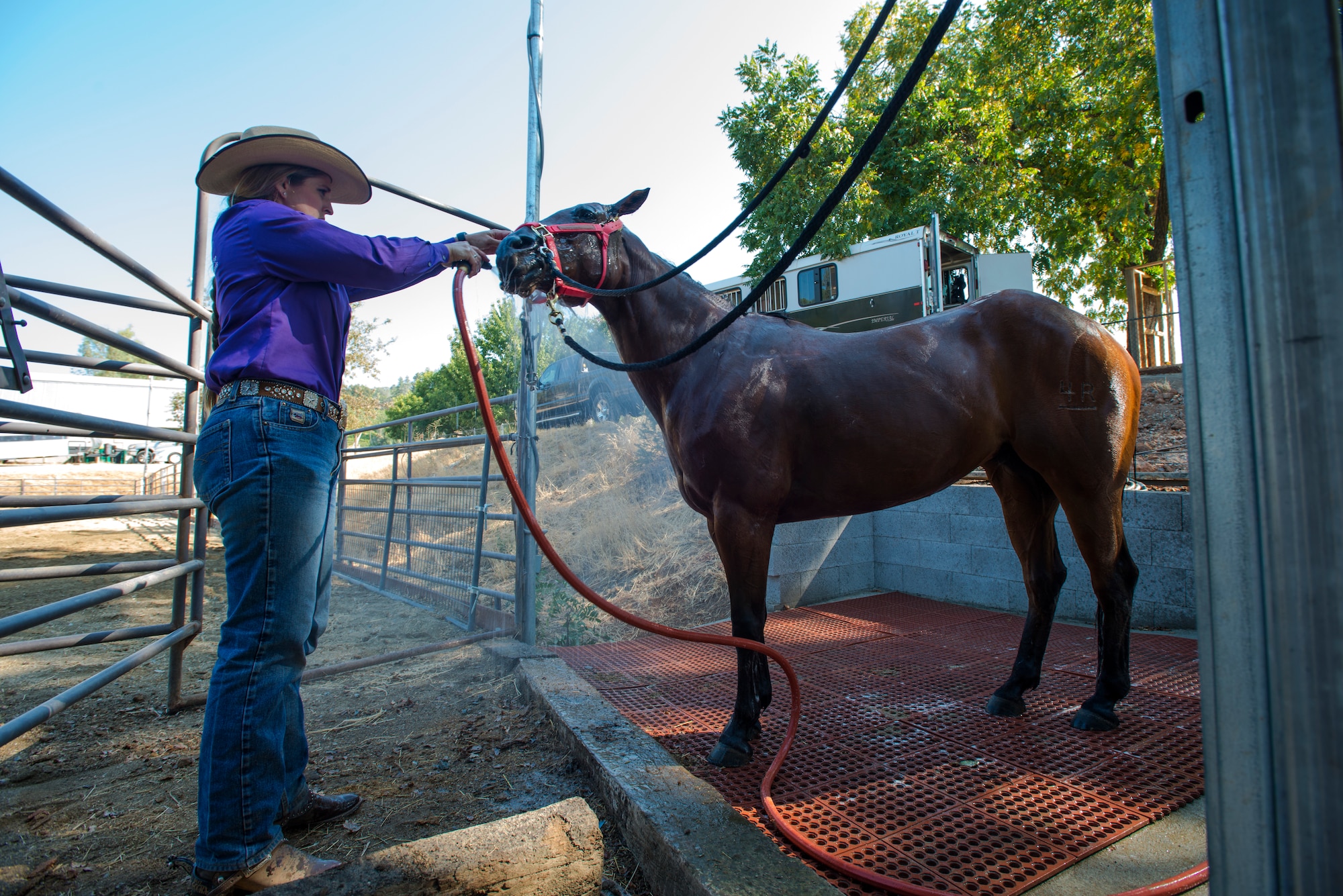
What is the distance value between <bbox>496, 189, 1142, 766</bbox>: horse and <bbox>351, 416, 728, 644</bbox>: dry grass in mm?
2551

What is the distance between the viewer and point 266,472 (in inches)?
63.7

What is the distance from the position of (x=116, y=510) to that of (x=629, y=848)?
78.9 inches

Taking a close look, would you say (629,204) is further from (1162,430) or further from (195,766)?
(1162,430)

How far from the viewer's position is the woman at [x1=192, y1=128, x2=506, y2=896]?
1577 mm

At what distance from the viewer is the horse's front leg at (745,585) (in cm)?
235

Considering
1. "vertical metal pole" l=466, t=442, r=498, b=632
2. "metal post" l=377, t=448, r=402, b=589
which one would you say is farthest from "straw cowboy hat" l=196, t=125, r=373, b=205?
"metal post" l=377, t=448, r=402, b=589

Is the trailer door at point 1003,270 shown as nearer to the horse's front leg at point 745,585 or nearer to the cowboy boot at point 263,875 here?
the horse's front leg at point 745,585

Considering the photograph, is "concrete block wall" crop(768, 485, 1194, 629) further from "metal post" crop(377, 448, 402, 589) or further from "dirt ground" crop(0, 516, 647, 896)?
"metal post" crop(377, 448, 402, 589)

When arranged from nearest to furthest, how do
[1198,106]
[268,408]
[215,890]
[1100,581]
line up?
[1198,106] < [215,890] < [268,408] < [1100,581]

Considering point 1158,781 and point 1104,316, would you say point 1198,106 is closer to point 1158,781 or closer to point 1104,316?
point 1158,781

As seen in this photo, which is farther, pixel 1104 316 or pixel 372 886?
pixel 1104 316

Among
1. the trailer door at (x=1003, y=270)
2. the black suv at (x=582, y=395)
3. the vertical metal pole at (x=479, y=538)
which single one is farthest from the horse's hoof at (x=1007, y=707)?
the black suv at (x=582, y=395)

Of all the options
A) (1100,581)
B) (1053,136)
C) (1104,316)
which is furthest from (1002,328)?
(1104,316)

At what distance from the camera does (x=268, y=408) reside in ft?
5.38
